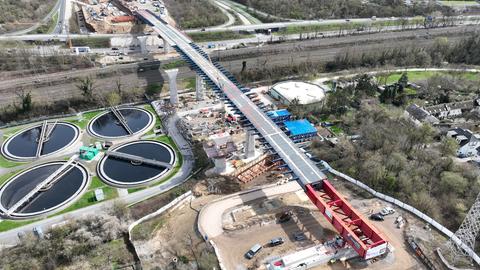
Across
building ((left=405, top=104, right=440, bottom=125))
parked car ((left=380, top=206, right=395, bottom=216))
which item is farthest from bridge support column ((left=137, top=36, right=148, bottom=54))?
parked car ((left=380, top=206, right=395, bottom=216))

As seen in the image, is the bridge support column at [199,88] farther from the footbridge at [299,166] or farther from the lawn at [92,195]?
the lawn at [92,195]

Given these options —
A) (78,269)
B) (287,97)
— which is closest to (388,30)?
(287,97)

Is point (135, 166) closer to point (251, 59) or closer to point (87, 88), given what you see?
point (87, 88)

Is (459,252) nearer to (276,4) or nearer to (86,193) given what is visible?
(86,193)

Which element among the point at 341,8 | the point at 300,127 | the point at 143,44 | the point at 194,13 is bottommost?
the point at 300,127

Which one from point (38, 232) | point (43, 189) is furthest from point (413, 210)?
point (43, 189)

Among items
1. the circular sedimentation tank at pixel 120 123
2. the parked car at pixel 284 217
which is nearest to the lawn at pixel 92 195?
the circular sedimentation tank at pixel 120 123
